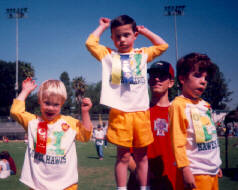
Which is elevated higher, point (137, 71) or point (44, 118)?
point (137, 71)

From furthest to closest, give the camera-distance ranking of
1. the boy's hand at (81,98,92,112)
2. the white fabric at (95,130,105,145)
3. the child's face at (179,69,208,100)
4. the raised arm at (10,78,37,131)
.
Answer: the white fabric at (95,130,105,145) → the raised arm at (10,78,37,131) → the boy's hand at (81,98,92,112) → the child's face at (179,69,208,100)

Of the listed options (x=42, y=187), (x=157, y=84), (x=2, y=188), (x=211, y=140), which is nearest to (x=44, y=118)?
(x=42, y=187)

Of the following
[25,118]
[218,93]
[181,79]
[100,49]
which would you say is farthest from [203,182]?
[218,93]

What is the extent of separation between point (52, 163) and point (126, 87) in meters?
1.30

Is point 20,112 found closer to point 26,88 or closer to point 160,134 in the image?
point 26,88

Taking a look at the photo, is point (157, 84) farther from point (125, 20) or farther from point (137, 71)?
point (125, 20)

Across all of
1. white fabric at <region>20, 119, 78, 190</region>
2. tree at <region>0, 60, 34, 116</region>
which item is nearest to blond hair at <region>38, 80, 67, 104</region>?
white fabric at <region>20, 119, 78, 190</region>

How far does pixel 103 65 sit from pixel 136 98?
2.05ft

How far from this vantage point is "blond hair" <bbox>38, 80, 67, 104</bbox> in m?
2.84

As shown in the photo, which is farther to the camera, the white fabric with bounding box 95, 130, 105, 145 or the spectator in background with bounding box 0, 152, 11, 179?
the white fabric with bounding box 95, 130, 105, 145

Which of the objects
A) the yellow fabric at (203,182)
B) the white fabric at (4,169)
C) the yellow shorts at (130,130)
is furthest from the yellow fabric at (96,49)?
the white fabric at (4,169)

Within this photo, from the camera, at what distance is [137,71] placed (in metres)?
3.10

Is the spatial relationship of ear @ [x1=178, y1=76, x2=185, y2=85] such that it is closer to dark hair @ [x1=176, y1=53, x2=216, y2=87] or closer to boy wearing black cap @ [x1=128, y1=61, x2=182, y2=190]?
dark hair @ [x1=176, y1=53, x2=216, y2=87]

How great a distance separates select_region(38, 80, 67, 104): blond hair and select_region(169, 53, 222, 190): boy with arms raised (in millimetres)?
1340
